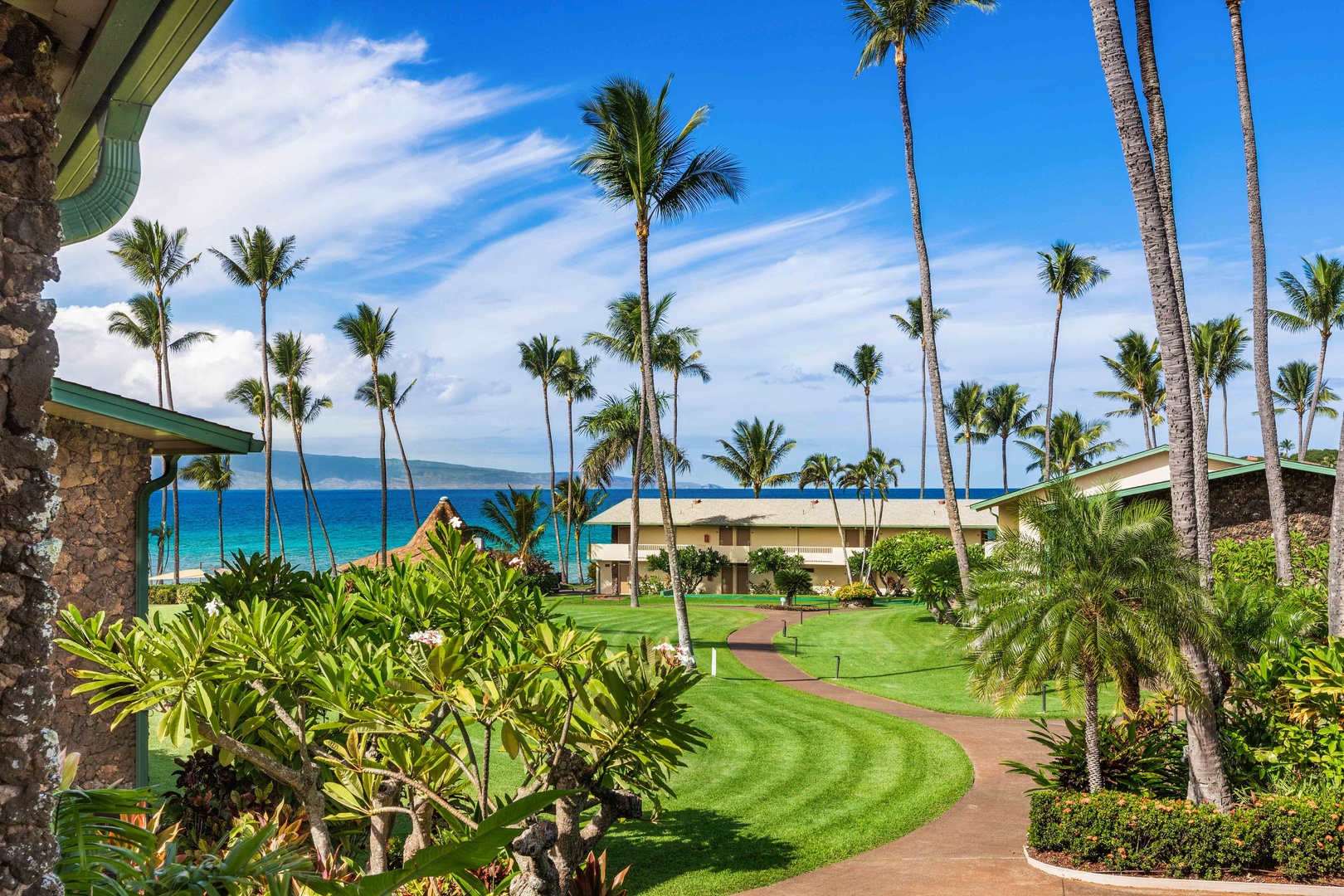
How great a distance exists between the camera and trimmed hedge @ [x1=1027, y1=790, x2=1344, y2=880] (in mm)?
9664

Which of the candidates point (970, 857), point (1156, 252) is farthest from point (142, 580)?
point (1156, 252)

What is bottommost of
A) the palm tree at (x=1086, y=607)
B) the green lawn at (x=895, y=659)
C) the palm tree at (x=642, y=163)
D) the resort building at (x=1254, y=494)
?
the green lawn at (x=895, y=659)

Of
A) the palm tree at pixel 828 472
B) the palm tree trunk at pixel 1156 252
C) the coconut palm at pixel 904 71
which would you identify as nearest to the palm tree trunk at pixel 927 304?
the coconut palm at pixel 904 71

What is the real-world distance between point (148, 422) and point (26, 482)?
7106 mm

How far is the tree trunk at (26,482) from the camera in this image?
239 cm

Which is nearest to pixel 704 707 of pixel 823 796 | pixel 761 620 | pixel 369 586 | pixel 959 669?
pixel 823 796

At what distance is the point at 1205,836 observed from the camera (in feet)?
32.4

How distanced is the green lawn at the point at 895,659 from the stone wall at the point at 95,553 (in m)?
14.4

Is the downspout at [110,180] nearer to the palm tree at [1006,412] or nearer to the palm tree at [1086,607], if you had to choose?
the palm tree at [1086,607]

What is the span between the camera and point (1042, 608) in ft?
35.2

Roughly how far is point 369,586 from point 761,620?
29116 millimetres

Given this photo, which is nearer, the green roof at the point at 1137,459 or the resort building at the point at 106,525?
the resort building at the point at 106,525

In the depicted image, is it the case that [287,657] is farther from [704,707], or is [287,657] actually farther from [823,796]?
[704,707]

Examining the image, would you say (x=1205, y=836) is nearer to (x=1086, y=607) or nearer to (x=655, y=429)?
(x=1086, y=607)
